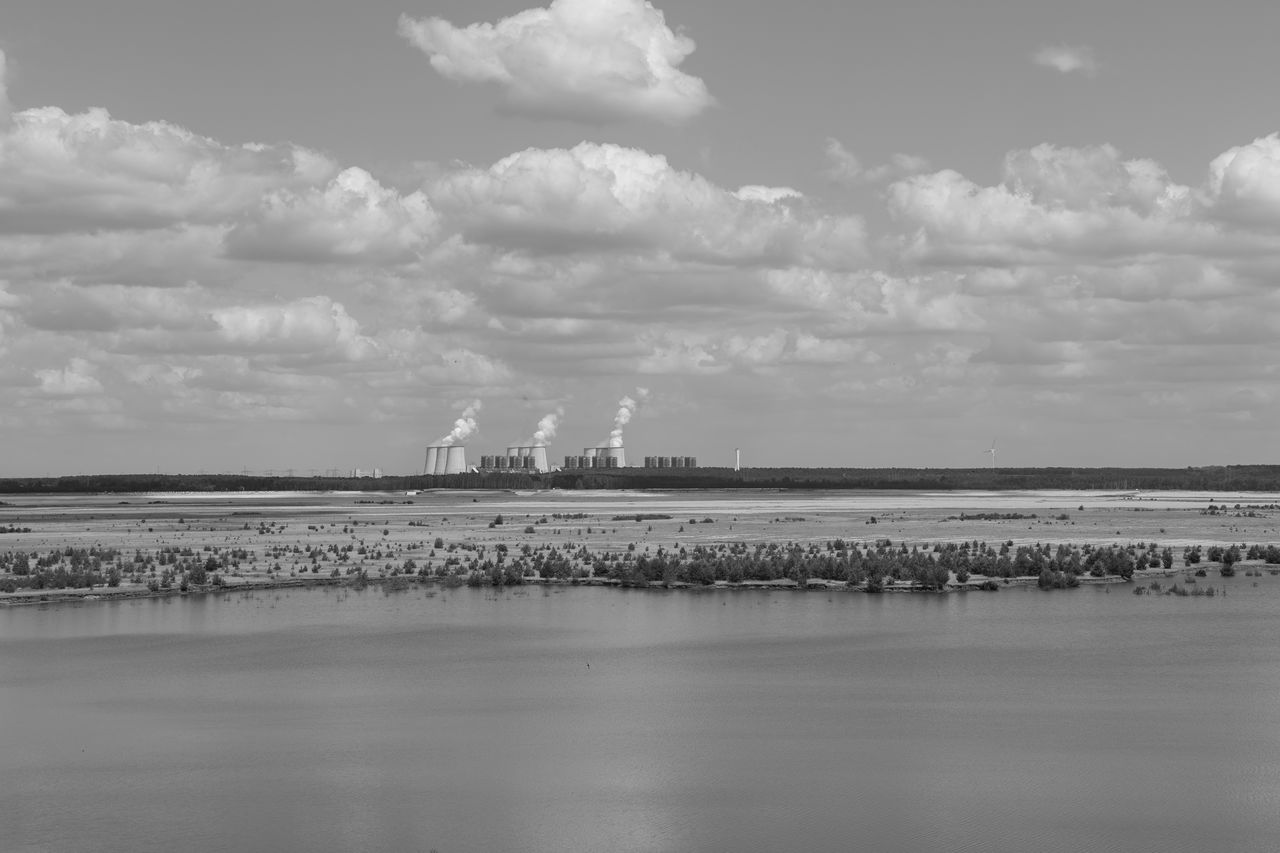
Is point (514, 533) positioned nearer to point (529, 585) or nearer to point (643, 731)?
point (529, 585)

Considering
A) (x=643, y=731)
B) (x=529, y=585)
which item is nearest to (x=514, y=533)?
(x=529, y=585)

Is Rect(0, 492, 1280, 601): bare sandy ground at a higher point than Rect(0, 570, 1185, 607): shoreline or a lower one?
higher

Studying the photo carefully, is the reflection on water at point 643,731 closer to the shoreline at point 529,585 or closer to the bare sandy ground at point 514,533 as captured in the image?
the shoreline at point 529,585

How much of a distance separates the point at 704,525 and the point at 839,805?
7104cm

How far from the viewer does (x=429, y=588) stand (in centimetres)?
4847

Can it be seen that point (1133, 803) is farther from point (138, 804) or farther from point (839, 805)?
point (138, 804)

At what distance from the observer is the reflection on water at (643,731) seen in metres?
18.2

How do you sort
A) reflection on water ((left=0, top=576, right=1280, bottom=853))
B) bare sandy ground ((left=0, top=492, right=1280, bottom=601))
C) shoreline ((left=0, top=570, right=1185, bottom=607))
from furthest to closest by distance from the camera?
bare sandy ground ((left=0, top=492, right=1280, bottom=601))
shoreline ((left=0, top=570, right=1185, bottom=607))
reflection on water ((left=0, top=576, right=1280, bottom=853))

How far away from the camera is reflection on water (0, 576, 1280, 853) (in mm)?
18188

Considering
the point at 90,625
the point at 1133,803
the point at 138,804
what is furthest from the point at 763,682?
the point at 90,625

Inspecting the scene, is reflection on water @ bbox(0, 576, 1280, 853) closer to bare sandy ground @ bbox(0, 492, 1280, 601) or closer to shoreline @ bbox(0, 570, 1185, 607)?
shoreline @ bbox(0, 570, 1185, 607)

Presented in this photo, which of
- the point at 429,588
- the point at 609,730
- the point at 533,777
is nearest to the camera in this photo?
the point at 533,777

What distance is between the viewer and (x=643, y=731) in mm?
24062

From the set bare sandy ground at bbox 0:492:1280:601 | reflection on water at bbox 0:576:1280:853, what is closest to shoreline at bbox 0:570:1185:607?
bare sandy ground at bbox 0:492:1280:601
